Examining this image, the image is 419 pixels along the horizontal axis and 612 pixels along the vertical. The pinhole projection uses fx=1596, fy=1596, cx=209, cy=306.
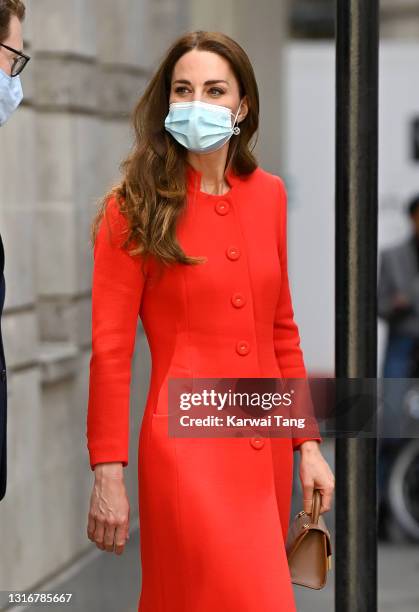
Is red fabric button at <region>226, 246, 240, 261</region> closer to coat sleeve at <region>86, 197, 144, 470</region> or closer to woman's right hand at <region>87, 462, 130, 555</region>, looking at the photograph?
coat sleeve at <region>86, 197, 144, 470</region>

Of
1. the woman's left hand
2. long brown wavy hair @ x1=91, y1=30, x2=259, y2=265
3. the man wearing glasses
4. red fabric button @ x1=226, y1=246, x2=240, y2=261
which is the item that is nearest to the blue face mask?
the man wearing glasses

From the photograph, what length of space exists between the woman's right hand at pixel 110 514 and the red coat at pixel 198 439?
0.07 metres

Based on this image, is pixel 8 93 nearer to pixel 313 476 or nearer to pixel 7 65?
pixel 7 65

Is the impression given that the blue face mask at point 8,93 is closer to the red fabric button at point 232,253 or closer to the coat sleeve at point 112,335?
the coat sleeve at point 112,335

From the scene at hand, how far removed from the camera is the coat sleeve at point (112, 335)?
133 inches

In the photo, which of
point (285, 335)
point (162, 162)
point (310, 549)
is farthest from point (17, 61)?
point (310, 549)

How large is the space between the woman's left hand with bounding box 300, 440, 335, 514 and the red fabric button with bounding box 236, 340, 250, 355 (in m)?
0.27

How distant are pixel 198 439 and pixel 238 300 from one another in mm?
310

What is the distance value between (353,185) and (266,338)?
0.45 m

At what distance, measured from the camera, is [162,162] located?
3.49m

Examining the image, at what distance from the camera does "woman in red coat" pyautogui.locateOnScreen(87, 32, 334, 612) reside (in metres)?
3.37

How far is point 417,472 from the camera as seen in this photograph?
8.48 metres

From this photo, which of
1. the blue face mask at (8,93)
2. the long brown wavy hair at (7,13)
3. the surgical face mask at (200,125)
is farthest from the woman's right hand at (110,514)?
the long brown wavy hair at (7,13)

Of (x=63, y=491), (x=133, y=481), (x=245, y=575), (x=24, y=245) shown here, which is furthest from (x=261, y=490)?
(x=133, y=481)
